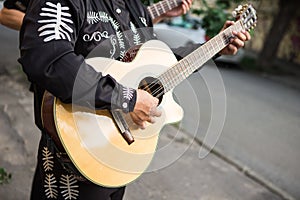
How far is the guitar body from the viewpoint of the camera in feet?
4.45

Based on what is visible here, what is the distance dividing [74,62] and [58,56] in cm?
5

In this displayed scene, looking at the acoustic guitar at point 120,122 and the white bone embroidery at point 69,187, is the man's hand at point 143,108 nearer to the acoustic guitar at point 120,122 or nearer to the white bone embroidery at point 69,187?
the acoustic guitar at point 120,122

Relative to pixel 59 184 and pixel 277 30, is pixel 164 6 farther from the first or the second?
pixel 277 30

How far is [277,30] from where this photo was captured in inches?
422

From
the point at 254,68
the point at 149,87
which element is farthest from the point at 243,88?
the point at 149,87

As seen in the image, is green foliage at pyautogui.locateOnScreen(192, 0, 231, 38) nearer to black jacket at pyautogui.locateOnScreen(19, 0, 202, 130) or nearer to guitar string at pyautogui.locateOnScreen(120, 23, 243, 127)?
guitar string at pyautogui.locateOnScreen(120, 23, 243, 127)

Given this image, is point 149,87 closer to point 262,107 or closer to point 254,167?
point 254,167

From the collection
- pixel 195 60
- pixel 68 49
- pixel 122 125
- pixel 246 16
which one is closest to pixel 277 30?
pixel 246 16

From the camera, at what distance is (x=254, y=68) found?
433 inches

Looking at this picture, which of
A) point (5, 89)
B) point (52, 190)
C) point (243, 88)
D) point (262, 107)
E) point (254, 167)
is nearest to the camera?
point (52, 190)

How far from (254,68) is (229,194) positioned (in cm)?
825

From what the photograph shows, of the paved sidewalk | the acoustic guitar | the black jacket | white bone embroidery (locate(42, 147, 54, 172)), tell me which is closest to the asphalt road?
A: the acoustic guitar

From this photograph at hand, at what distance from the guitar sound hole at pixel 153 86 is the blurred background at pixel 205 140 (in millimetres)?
163

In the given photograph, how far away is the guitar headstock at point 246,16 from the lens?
2057 mm
